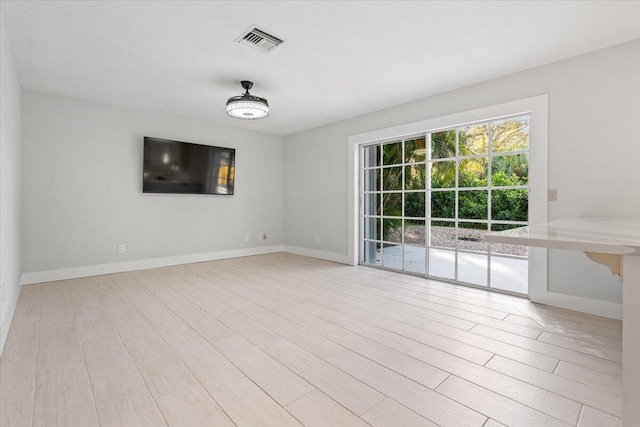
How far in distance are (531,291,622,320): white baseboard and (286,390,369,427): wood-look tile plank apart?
102 inches

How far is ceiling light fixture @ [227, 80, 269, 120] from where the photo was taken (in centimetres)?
331

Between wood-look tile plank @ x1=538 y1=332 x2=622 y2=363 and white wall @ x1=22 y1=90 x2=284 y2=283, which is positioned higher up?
white wall @ x1=22 y1=90 x2=284 y2=283

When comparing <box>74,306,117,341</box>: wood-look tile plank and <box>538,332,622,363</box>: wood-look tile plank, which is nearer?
<box>538,332,622,363</box>: wood-look tile plank

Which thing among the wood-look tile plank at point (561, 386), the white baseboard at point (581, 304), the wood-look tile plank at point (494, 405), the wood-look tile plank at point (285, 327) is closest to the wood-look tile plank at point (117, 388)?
the wood-look tile plank at point (285, 327)

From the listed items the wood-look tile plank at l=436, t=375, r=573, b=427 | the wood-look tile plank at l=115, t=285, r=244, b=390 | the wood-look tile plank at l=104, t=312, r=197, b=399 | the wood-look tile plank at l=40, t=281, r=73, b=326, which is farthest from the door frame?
the wood-look tile plank at l=40, t=281, r=73, b=326

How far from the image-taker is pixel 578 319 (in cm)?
254

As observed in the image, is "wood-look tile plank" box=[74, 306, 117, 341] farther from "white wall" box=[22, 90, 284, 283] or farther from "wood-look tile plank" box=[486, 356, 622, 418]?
"wood-look tile plank" box=[486, 356, 622, 418]

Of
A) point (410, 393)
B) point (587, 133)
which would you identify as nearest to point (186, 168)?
point (410, 393)

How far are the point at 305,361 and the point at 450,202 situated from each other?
2.80m

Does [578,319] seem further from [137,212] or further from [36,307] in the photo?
[137,212]

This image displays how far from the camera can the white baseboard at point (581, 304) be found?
256cm

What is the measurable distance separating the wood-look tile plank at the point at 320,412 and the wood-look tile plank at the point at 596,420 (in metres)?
0.99

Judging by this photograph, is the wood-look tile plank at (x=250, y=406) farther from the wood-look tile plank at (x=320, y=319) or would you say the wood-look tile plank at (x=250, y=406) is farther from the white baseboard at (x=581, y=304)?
the white baseboard at (x=581, y=304)

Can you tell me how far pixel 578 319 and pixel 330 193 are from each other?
357 cm
